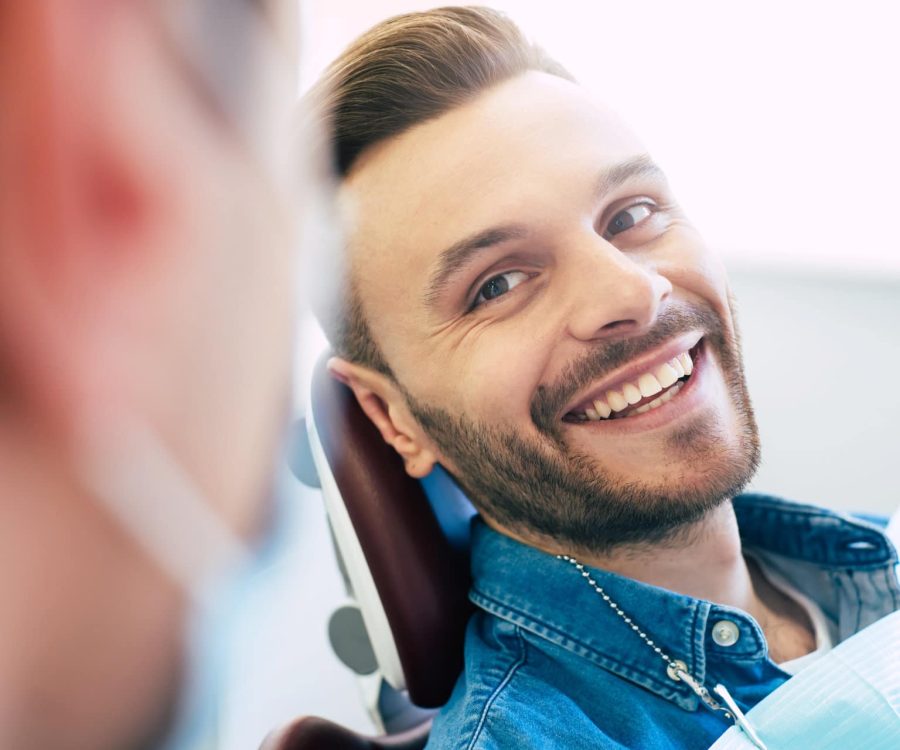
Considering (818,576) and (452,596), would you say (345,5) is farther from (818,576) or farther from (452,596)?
(818,576)

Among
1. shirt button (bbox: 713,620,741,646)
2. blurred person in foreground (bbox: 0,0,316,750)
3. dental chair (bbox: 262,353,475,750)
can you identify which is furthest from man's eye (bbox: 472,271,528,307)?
blurred person in foreground (bbox: 0,0,316,750)

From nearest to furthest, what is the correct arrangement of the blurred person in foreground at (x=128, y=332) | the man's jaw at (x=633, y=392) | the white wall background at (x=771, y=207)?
the blurred person in foreground at (x=128, y=332) → the man's jaw at (x=633, y=392) → the white wall background at (x=771, y=207)

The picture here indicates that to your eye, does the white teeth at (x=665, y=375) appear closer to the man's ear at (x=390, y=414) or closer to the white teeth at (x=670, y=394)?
the white teeth at (x=670, y=394)

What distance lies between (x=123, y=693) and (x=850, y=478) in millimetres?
1890

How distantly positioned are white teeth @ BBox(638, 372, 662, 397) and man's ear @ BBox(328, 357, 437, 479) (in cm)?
31

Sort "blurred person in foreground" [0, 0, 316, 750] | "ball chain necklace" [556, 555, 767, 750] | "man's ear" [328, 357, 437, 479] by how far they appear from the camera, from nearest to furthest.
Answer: "blurred person in foreground" [0, 0, 316, 750] < "ball chain necklace" [556, 555, 767, 750] < "man's ear" [328, 357, 437, 479]

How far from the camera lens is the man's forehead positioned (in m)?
0.98

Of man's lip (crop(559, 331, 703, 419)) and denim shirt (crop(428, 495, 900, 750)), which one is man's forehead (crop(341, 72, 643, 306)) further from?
denim shirt (crop(428, 495, 900, 750))

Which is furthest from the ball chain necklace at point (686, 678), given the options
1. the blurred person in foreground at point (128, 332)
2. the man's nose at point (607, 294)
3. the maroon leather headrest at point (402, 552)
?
the blurred person in foreground at point (128, 332)

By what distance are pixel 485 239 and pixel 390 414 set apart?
30 cm

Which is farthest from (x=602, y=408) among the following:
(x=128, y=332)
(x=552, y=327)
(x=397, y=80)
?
(x=128, y=332)

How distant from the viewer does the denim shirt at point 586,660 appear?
87 centimetres

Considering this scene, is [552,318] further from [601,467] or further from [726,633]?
[726,633]

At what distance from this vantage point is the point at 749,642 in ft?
3.11
